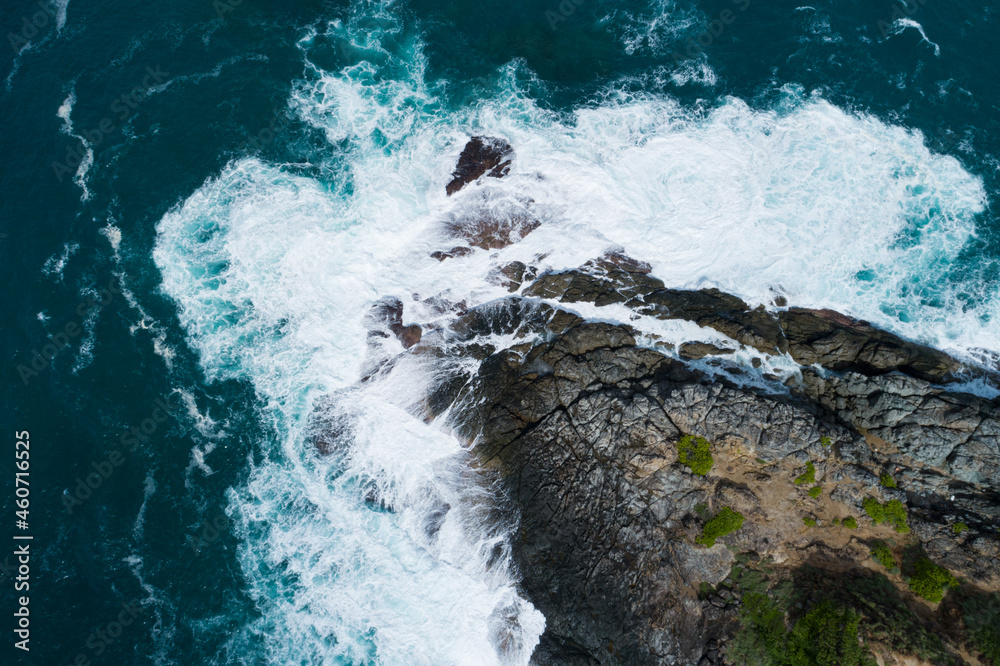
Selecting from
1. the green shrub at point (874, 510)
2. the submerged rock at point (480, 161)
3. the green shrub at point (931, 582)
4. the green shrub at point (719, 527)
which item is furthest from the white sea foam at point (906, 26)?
the green shrub at point (719, 527)

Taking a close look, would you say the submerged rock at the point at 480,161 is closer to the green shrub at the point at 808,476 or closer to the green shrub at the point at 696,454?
the green shrub at the point at 696,454

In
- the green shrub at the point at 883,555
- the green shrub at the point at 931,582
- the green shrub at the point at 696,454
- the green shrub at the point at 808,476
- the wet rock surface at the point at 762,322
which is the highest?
the wet rock surface at the point at 762,322

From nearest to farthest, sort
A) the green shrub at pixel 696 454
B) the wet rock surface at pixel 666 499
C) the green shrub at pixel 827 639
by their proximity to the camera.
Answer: the green shrub at pixel 827 639 < the wet rock surface at pixel 666 499 < the green shrub at pixel 696 454

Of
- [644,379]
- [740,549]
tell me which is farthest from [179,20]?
[740,549]

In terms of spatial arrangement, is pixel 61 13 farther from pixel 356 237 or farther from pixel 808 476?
pixel 808 476

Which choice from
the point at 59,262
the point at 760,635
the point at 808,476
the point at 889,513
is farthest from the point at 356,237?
the point at 889,513

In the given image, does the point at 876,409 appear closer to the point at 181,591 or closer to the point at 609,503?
the point at 609,503
